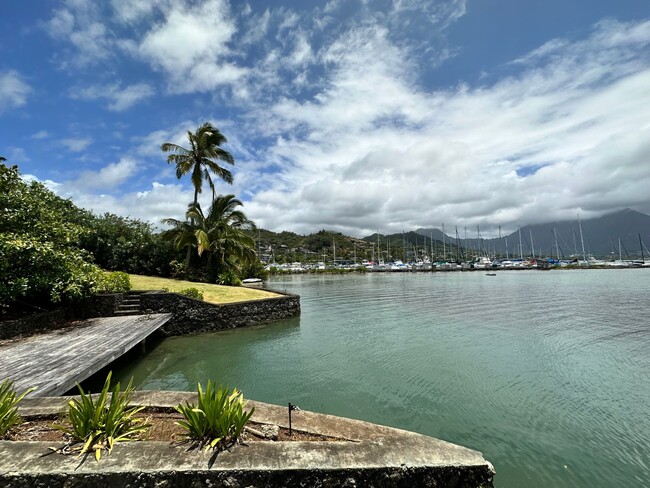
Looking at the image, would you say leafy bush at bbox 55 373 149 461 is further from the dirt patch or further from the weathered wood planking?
the weathered wood planking

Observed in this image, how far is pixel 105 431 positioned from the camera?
10.2 ft

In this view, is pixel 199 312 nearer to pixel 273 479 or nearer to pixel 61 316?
pixel 61 316

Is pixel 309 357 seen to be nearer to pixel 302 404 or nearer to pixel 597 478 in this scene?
pixel 302 404

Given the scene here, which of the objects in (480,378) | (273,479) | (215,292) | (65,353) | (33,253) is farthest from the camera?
(215,292)

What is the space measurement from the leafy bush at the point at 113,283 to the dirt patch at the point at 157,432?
9.63 metres

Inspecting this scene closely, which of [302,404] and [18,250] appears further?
[18,250]

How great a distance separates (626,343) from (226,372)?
1244 centimetres

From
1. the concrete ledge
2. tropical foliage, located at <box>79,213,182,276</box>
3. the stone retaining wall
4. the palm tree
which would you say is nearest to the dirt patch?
the concrete ledge

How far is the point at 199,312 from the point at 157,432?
34.3ft

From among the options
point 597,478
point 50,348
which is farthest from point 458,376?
point 50,348

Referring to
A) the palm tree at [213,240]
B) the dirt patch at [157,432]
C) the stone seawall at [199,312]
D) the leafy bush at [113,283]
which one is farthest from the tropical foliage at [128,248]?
the dirt patch at [157,432]

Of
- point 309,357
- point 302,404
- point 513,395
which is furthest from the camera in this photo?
point 309,357

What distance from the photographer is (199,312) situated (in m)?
13.3

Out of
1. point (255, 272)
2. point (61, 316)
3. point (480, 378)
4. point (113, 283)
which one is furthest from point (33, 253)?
point (255, 272)
